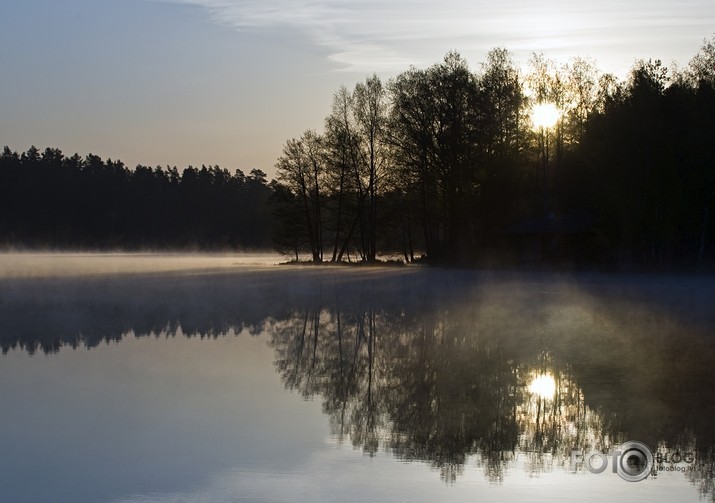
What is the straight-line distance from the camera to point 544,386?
14352 mm

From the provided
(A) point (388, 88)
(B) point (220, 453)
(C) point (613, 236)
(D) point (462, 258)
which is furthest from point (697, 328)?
(A) point (388, 88)

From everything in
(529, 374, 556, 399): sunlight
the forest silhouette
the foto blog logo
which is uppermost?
the forest silhouette

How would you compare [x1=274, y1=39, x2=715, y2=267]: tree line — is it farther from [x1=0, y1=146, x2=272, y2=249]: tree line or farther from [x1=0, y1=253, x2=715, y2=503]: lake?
[x1=0, y1=146, x2=272, y2=249]: tree line

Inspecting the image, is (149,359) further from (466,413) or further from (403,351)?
(466,413)

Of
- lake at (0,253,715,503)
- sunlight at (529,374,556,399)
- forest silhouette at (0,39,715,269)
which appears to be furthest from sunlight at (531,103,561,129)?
sunlight at (529,374,556,399)

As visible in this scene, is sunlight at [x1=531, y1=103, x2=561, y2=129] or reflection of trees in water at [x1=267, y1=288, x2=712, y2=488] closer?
reflection of trees in water at [x1=267, y1=288, x2=712, y2=488]

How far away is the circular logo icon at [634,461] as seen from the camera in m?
9.13

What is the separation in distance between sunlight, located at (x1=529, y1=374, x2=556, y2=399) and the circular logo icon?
3.19m

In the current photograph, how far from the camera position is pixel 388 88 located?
7369 centimetres

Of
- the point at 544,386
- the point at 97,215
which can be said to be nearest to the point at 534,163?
the point at 544,386

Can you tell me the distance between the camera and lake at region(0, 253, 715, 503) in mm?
8898

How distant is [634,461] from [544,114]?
208ft

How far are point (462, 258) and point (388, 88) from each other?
15567mm

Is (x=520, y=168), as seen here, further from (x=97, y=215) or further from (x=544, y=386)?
(x=97, y=215)
